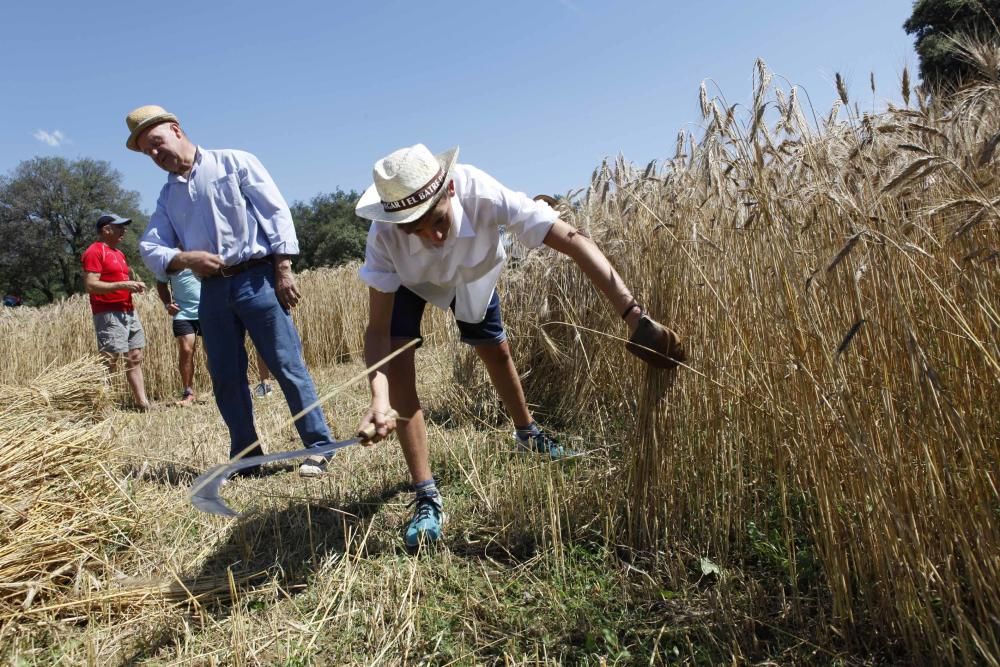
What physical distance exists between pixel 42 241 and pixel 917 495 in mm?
41797

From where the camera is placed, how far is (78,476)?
241 cm

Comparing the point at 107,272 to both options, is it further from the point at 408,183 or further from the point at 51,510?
the point at 408,183

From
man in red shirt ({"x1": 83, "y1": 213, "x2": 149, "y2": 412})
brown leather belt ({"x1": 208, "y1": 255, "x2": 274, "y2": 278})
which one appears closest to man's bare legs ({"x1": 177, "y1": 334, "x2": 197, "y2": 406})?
man in red shirt ({"x1": 83, "y1": 213, "x2": 149, "y2": 412})

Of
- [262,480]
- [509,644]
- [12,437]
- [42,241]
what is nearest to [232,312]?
[262,480]

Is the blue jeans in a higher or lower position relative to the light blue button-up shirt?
lower

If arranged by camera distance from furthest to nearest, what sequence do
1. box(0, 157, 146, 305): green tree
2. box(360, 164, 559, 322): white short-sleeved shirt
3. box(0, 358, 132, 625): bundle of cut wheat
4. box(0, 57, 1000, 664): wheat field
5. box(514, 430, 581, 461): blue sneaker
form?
box(0, 157, 146, 305): green tree, box(514, 430, 581, 461): blue sneaker, box(360, 164, 559, 322): white short-sleeved shirt, box(0, 358, 132, 625): bundle of cut wheat, box(0, 57, 1000, 664): wheat field

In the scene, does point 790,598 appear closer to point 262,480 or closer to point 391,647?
point 391,647

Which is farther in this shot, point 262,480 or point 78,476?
point 262,480

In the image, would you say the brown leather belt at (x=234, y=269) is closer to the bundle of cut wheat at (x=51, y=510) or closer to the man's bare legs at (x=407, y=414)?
the bundle of cut wheat at (x=51, y=510)

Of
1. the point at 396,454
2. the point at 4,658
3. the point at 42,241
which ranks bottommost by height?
the point at 4,658

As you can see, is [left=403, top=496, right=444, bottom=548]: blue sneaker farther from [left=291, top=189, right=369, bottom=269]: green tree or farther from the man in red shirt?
[left=291, top=189, right=369, bottom=269]: green tree

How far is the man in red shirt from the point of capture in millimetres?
5066

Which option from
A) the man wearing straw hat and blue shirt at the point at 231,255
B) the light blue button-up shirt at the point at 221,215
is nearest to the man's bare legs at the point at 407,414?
the man wearing straw hat and blue shirt at the point at 231,255

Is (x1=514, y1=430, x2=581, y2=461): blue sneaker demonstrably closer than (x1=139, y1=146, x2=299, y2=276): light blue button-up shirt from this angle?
Yes
